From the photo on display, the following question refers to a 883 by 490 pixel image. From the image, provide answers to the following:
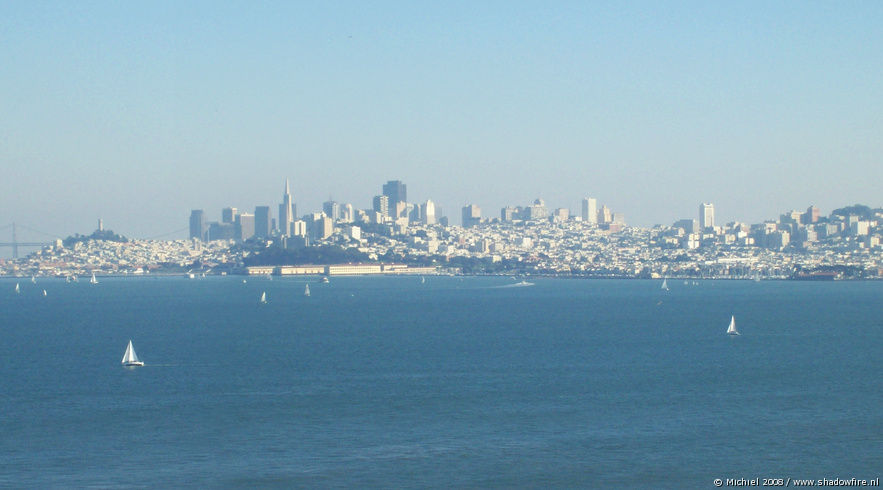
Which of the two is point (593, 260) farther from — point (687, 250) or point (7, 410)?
point (7, 410)

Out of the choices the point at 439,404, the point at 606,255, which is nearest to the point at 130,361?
the point at 439,404

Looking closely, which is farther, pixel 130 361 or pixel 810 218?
pixel 810 218

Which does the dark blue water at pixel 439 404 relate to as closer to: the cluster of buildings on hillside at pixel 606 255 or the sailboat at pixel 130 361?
the sailboat at pixel 130 361

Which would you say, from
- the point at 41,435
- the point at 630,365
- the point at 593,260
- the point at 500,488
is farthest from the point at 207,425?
the point at 593,260

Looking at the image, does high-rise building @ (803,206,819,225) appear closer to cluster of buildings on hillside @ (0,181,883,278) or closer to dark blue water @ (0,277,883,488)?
cluster of buildings on hillside @ (0,181,883,278)

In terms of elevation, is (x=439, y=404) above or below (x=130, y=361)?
below

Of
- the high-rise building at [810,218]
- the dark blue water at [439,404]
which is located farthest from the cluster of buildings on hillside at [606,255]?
the dark blue water at [439,404]

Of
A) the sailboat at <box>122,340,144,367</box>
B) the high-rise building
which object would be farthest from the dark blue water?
the high-rise building

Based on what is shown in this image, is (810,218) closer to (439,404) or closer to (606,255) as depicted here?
(606,255)
